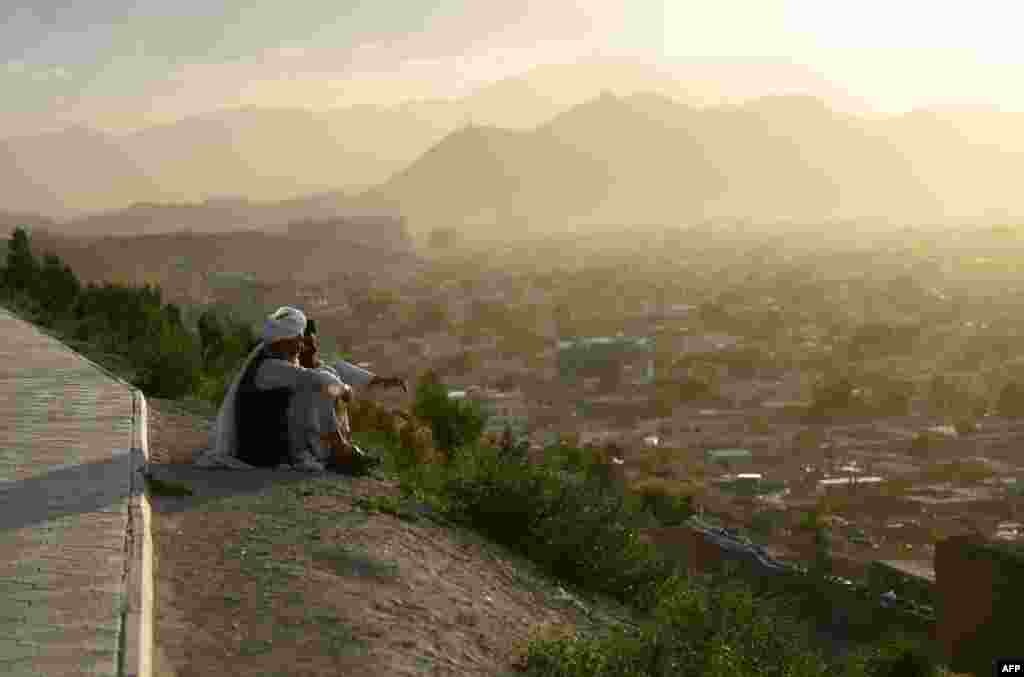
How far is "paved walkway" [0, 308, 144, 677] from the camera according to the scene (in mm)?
4430

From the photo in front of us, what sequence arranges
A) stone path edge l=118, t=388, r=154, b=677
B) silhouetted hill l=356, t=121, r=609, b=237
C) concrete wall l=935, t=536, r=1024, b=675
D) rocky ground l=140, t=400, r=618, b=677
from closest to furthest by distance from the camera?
stone path edge l=118, t=388, r=154, b=677 < rocky ground l=140, t=400, r=618, b=677 < concrete wall l=935, t=536, r=1024, b=675 < silhouetted hill l=356, t=121, r=609, b=237

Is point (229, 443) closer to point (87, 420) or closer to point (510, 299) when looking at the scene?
point (87, 420)

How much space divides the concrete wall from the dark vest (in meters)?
5.24

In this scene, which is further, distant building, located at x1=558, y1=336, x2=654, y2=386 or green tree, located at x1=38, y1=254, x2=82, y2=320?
distant building, located at x1=558, y1=336, x2=654, y2=386

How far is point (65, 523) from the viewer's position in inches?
229

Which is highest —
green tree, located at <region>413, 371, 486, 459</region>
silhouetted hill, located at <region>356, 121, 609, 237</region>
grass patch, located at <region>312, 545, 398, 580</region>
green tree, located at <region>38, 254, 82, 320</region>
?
silhouetted hill, located at <region>356, 121, 609, 237</region>

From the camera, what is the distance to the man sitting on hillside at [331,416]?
7.53 m

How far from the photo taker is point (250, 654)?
471 cm

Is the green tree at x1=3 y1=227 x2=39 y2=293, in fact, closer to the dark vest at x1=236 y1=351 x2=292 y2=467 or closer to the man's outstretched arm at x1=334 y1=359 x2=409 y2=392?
the man's outstretched arm at x1=334 y1=359 x2=409 y2=392

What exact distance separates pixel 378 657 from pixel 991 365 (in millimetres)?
37241

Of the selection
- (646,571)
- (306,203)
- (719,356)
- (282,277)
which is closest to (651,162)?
(306,203)

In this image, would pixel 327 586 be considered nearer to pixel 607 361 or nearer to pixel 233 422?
pixel 233 422

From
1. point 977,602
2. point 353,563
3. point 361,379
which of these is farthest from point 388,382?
point 977,602

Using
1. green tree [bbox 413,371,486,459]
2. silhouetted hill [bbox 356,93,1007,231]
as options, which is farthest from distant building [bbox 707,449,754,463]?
silhouetted hill [bbox 356,93,1007,231]
